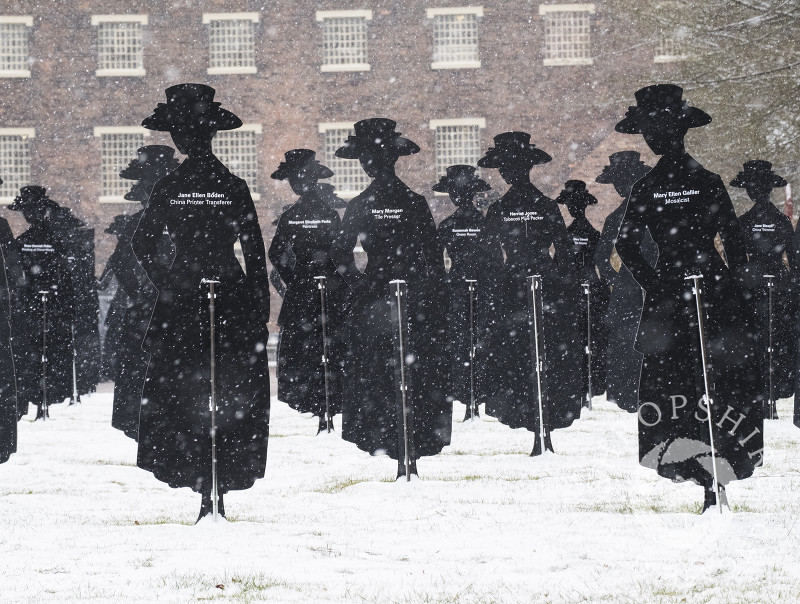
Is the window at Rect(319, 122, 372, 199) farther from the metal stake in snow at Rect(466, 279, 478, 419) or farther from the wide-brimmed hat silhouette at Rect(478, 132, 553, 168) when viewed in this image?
→ the wide-brimmed hat silhouette at Rect(478, 132, 553, 168)

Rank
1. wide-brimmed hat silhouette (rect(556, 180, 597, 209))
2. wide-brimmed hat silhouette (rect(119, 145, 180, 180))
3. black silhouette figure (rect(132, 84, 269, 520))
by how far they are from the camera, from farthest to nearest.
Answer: wide-brimmed hat silhouette (rect(556, 180, 597, 209))
wide-brimmed hat silhouette (rect(119, 145, 180, 180))
black silhouette figure (rect(132, 84, 269, 520))

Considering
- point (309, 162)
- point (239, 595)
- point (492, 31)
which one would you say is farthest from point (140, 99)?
point (239, 595)

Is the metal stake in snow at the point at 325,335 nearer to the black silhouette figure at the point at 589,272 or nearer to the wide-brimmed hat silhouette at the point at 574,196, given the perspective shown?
the black silhouette figure at the point at 589,272

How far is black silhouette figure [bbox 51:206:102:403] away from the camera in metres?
13.6

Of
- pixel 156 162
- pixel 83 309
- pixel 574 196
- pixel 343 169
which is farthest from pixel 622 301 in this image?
pixel 343 169

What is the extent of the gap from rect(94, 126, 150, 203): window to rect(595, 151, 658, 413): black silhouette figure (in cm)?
1970

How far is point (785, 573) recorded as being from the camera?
4.86 m

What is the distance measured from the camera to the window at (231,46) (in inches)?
1139

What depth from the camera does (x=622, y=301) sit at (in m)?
11.8

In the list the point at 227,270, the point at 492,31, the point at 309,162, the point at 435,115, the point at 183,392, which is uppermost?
the point at 492,31

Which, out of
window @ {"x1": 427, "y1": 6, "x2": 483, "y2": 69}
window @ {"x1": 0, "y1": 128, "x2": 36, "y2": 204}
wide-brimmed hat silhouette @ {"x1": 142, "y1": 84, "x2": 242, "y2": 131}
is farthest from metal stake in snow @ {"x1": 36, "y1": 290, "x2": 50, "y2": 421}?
window @ {"x1": 427, "y1": 6, "x2": 483, "y2": 69}

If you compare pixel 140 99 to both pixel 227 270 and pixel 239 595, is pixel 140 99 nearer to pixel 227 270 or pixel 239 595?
pixel 227 270

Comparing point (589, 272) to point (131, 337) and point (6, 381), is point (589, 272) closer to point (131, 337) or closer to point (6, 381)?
point (131, 337)

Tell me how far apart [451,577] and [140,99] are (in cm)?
2606
